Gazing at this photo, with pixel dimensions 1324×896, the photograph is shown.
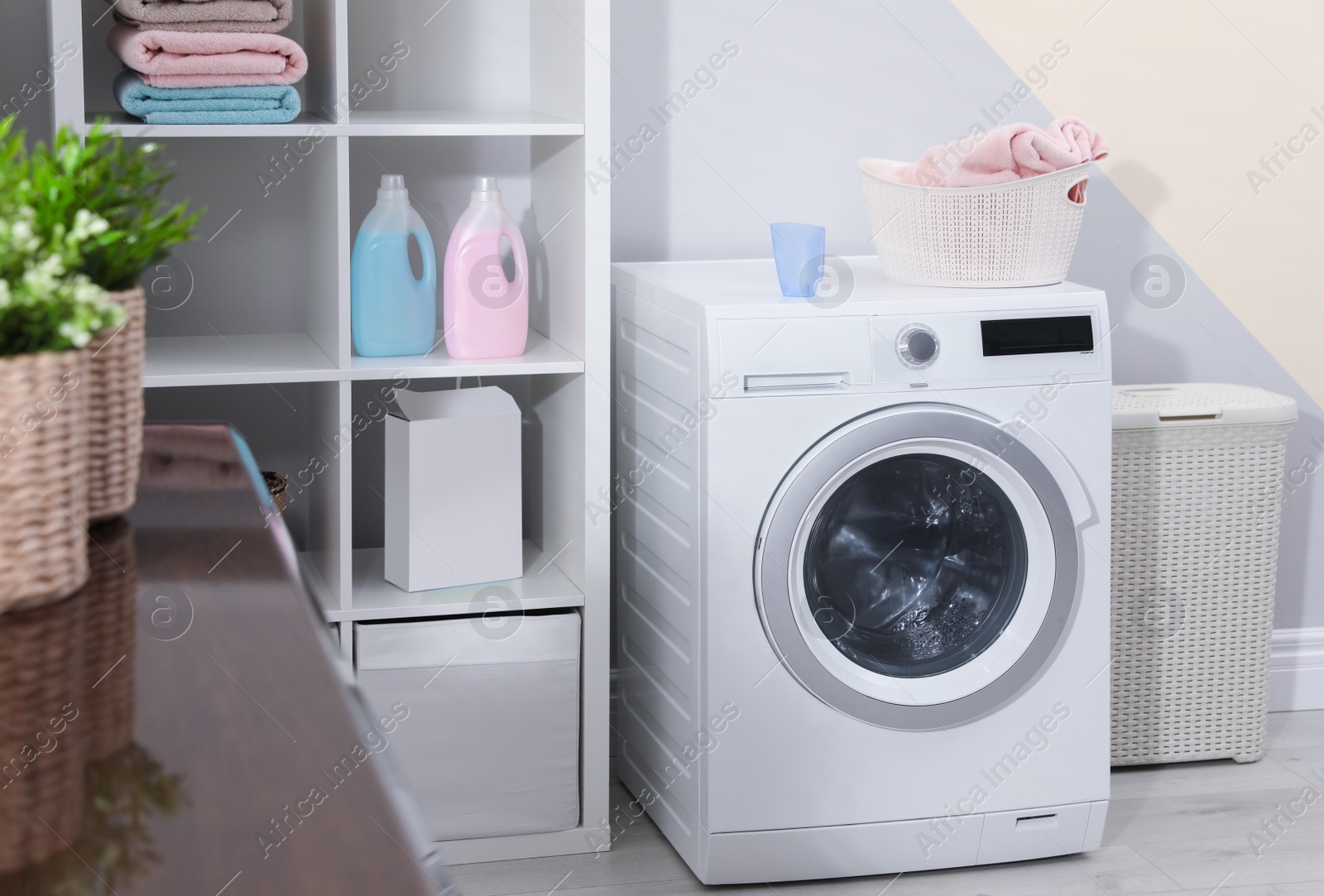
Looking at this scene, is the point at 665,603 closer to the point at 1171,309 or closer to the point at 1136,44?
the point at 1171,309

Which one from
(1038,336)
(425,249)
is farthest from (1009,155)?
(425,249)

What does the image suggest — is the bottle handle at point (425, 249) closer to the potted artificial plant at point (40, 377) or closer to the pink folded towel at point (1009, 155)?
the pink folded towel at point (1009, 155)

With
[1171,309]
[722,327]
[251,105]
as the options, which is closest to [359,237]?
[251,105]

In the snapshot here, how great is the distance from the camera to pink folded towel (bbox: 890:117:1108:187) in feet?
6.58

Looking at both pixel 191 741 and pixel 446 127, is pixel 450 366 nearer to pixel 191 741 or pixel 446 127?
pixel 446 127

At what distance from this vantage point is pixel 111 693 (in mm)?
613

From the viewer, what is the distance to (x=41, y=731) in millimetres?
574

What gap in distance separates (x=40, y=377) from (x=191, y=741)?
250 millimetres

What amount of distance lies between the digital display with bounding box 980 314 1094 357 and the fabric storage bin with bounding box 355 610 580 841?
809 mm

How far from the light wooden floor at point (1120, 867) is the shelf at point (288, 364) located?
0.82 metres

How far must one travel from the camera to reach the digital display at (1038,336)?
1990mm

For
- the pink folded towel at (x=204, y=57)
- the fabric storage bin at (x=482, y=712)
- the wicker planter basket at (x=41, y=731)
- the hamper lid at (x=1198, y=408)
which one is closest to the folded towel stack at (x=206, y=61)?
the pink folded towel at (x=204, y=57)

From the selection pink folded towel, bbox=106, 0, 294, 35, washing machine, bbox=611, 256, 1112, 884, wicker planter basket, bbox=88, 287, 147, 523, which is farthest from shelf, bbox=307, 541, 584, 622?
wicker planter basket, bbox=88, 287, 147, 523

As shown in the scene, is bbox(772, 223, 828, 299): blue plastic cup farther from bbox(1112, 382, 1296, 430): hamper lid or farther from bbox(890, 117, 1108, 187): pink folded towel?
bbox(1112, 382, 1296, 430): hamper lid
